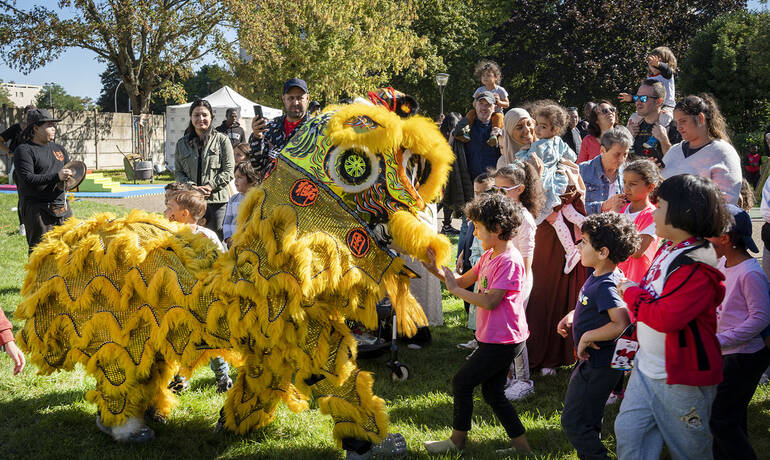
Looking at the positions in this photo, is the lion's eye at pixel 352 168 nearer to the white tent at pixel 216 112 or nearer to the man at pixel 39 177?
the man at pixel 39 177

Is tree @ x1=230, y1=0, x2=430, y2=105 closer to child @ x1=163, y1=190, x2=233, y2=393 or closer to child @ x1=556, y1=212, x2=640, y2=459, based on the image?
child @ x1=163, y1=190, x2=233, y2=393

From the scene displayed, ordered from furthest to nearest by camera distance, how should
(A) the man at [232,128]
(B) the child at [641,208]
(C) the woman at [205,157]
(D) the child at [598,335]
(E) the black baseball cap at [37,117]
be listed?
(A) the man at [232,128] < (E) the black baseball cap at [37,117] < (C) the woman at [205,157] < (B) the child at [641,208] < (D) the child at [598,335]

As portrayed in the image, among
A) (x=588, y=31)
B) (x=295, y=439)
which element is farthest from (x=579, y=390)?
(x=588, y=31)

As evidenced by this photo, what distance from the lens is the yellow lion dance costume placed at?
275 centimetres

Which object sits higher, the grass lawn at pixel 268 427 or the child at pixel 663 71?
the child at pixel 663 71

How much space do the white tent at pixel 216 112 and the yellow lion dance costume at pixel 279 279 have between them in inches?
726

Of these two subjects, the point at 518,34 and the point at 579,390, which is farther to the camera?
the point at 518,34

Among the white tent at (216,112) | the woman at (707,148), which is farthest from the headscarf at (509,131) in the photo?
the white tent at (216,112)

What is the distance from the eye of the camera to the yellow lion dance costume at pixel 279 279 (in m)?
2.75

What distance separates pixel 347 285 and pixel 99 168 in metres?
24.2

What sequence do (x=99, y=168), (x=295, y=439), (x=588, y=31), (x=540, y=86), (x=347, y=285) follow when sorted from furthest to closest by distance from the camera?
(x=540, y=86), (x=588, y=31), (x=99, y=168), (x=295, y=439), (x=347, y=285)

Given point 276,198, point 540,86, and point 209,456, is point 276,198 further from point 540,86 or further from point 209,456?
point 540,86

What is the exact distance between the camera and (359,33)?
25094 millimetres

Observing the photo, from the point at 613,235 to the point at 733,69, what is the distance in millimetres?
25887
